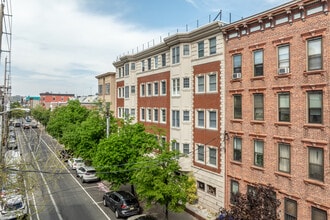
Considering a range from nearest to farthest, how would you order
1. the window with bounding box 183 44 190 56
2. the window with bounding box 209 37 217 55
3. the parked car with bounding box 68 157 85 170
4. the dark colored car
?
the dark colored car < the window with bounding box 209 37 217 55 < the window with bounding box 183 44 190 56 < the parked car with bounding box 68 157 85 170

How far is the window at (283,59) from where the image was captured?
17.1 meters

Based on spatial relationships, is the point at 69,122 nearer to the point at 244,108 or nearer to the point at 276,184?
the point at 244,108

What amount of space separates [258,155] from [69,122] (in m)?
32.8

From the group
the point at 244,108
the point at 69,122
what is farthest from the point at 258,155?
the point at 69,122

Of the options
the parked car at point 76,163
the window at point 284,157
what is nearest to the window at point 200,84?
the window at point 284,157

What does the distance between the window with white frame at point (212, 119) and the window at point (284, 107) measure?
606cm

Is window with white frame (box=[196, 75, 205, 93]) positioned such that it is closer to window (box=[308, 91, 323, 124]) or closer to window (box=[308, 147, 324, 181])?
window (box=[308, 91, 323, 124])

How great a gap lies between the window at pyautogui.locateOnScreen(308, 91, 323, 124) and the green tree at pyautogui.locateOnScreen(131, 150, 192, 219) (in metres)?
9.62

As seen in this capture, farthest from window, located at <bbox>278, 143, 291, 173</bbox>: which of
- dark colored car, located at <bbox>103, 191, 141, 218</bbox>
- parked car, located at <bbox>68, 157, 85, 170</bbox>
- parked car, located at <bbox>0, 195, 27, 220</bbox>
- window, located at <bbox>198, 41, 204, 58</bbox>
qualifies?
parked car, located at <bbox>68, 157, 85, 170</bbox>

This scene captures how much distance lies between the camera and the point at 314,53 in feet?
51.6

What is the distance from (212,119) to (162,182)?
754cm

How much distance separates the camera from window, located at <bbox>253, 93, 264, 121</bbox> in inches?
742

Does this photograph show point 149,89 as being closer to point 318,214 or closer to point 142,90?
point 142,90

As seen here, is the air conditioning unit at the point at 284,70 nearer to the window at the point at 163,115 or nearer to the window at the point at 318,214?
the window at the point at 318,214
